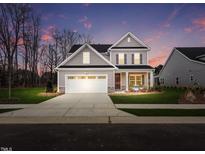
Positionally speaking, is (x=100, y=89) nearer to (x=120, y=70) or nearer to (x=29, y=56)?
(x=120, y=70)

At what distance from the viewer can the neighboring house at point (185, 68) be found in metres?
27.9

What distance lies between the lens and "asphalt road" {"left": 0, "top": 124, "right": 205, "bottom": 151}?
18.3ft

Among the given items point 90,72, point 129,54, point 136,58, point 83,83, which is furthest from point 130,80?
point 83,83

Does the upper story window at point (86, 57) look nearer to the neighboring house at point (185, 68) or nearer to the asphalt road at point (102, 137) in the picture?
the neighboring house at point (185, 68)

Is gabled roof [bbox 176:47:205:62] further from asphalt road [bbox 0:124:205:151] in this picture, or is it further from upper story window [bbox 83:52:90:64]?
asphalt road [bbox 0:124:205:151]

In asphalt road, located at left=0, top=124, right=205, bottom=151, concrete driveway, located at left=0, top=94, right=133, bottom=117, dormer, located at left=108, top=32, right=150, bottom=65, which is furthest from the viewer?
dormer, located at left=108, top=32, right=150, bottom=65

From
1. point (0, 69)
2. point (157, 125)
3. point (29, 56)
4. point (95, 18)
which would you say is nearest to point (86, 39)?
point (29, 56)

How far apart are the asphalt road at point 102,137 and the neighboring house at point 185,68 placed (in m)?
22.1

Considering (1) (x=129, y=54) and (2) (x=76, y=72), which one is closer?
(2) (x=76, y=72)

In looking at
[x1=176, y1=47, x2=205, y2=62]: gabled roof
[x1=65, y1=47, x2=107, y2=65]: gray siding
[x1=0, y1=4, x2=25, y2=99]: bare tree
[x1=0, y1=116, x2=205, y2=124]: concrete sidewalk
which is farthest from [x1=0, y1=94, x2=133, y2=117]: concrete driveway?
[x1=0, y1=4, x2=25, y2=99]: bare tree

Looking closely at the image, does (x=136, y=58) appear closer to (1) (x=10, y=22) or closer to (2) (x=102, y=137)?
(2) (x=102, y=137)

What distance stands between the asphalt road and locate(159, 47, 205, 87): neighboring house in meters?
22.1

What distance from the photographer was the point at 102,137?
6.43 meters

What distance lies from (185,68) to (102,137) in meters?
27.9
